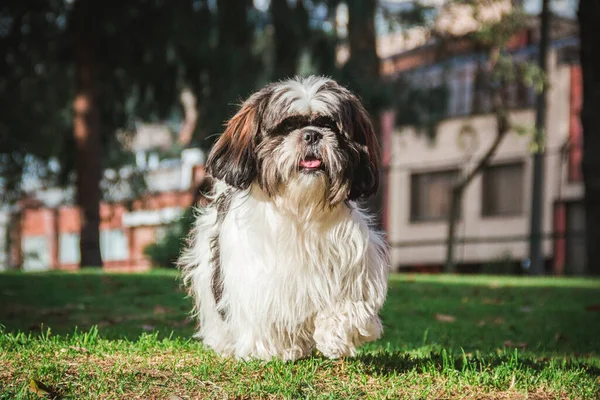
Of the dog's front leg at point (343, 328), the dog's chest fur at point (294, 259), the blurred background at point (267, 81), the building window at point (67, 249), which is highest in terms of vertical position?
the blurred background at point (267, 81)

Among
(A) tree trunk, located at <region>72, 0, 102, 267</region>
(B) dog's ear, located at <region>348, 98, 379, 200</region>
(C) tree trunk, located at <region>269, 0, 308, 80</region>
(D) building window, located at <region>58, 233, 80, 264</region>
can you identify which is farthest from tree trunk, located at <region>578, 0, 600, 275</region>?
(D) building window, located at <region>58, 233, 80, 264</region>

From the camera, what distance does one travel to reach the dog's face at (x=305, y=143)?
4141 mm

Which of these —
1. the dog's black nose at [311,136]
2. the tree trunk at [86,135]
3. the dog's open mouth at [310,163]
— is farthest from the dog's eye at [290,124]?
the tree trunk at [86,135]

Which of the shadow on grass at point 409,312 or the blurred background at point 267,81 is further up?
the blurred background at point 267,81

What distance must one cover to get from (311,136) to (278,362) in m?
1.25

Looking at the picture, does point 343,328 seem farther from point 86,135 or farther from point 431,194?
point 431,194

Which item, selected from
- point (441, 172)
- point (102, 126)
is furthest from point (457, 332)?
point (441, 172)

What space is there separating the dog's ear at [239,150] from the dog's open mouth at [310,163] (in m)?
0.33

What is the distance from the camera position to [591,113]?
611 inches

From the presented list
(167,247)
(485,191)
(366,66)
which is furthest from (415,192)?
(366,66)

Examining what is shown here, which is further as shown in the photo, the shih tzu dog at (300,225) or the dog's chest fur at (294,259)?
the dog's chest fur at (294,259)

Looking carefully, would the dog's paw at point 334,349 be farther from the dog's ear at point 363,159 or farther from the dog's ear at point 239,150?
the dog's ear at point 239,150

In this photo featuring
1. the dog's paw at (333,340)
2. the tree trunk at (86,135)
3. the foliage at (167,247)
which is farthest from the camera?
the foliage at (167,247)

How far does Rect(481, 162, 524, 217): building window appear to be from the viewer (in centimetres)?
2666
